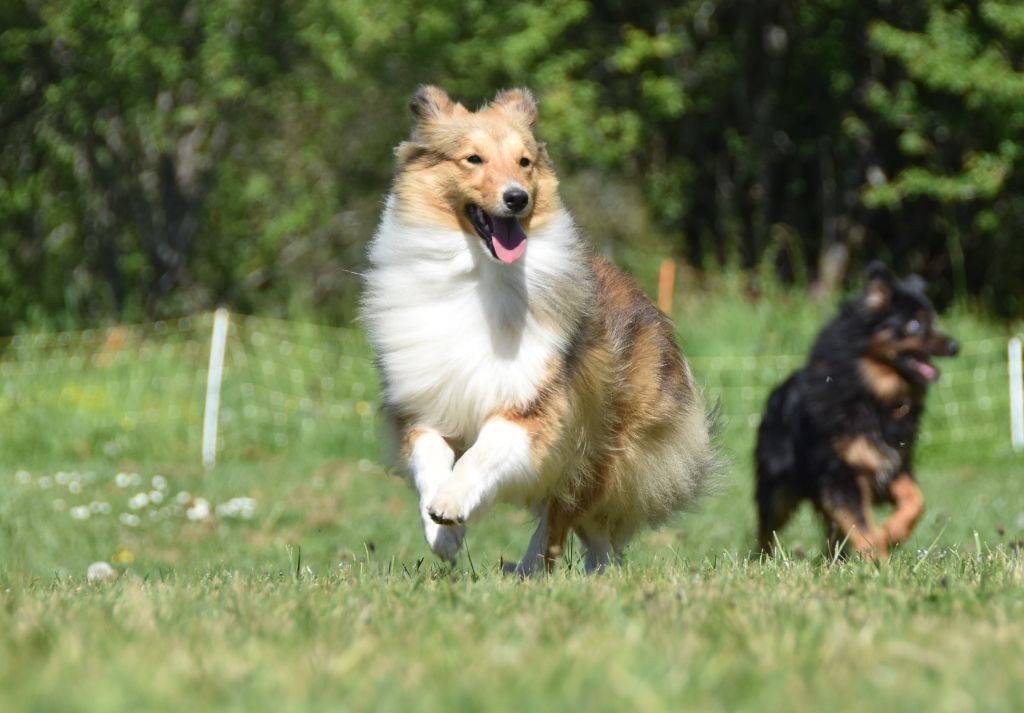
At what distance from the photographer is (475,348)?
193 inches

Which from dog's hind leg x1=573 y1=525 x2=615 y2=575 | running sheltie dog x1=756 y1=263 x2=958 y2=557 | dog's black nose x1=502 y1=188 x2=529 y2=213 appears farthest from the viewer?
running sheltie dog x1=756 y1=263 x2=958 y2=557

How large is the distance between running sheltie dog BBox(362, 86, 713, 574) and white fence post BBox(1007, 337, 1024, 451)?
309 inches

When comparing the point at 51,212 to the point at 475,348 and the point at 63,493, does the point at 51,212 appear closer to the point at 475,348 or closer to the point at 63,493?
the point at 63,493

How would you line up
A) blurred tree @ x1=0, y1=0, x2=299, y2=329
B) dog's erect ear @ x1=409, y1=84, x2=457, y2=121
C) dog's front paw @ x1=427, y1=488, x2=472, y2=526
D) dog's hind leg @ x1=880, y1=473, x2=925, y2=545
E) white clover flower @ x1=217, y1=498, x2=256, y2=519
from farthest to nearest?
blurred tree @ x1=0, y1=0, x2=299, y2=329 < white clover flower @ x1=217, y1=498, x2=256, y2=519 < dog's hind leg @ x1=880, y1=473, x2=925, y2=545 < dog's erect ear @ x1=409, y1=84, x2=457, y2=121 < dog's front paw @ x1=427, y1=488, x2=472, y2=526

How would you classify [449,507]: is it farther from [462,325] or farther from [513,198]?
[513,198]

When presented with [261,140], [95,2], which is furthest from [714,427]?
[261,140]

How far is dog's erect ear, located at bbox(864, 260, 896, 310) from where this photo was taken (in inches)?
312

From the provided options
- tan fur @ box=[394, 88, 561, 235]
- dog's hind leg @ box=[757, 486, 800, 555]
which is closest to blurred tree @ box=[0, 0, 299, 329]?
dog's hind leg @ box=[757, 486, 800, 555]

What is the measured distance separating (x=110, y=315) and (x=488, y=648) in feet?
50.7

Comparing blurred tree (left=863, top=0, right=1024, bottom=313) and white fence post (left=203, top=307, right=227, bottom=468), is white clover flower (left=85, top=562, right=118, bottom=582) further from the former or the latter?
blurred tree (left=863, top=0, right=1024, bottom=313)

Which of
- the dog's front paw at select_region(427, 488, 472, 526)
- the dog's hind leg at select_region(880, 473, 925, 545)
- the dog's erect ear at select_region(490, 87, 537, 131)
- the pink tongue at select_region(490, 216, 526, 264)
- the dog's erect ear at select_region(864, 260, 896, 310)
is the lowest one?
the dog's hind leg at select_region(880, 473, 925, 545)

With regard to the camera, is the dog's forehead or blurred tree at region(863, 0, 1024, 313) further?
blurred tree at region(863, 0, 1024, 313)

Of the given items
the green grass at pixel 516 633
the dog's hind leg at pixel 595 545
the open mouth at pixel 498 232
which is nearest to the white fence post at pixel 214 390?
the green grass at pixel 516 633

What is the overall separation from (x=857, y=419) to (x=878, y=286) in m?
0.88
